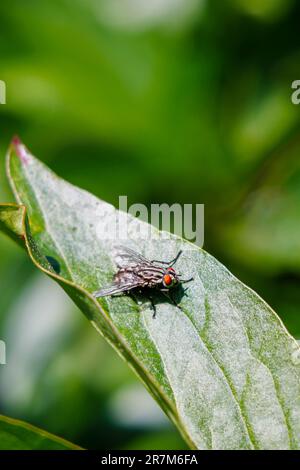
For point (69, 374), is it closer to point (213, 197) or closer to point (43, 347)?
point (43, 347)

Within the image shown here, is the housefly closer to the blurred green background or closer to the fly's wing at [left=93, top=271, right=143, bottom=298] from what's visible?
the fly's wing at [left=93, top=271, right=143, bottom=298]

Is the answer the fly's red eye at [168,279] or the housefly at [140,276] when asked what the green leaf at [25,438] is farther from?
the fly's red eye at [168,279]

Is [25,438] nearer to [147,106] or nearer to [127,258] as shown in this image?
[127,258]

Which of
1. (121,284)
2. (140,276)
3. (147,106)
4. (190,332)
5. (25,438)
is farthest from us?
(147,106)

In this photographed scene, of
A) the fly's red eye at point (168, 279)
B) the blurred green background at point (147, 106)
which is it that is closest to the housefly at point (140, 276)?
the fly's red eye at point (168, 279)

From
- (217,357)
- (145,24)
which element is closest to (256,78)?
(145,24)

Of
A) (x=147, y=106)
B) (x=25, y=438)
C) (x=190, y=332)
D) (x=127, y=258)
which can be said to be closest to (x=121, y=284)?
(x=127, y=258)
